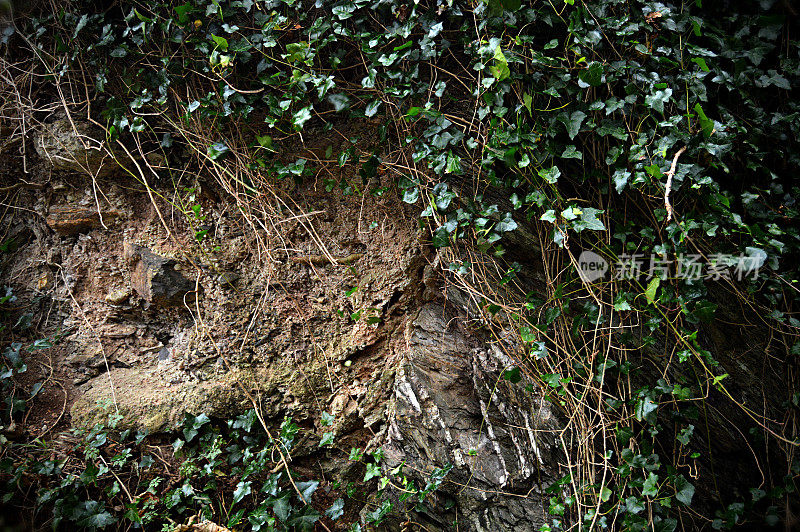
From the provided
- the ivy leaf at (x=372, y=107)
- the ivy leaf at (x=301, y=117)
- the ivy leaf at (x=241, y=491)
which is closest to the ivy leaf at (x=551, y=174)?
the ivy leaf at (x=372, y=107)

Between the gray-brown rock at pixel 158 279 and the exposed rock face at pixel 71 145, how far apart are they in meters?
0.44

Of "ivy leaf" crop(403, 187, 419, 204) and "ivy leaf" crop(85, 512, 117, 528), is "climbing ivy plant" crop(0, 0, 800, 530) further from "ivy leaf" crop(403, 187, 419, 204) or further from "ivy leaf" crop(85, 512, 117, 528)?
"ivy leaf" crop(85, 512, 117, 528)

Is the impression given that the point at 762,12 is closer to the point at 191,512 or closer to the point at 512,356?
the point at 512,356

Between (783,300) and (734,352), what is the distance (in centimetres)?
28

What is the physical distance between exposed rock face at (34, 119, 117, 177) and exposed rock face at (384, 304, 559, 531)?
160 cm

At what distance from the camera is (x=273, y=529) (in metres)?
1.59

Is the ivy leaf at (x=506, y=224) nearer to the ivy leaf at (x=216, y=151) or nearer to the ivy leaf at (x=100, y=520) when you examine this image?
the ivy leaf at (x=216, y=151)

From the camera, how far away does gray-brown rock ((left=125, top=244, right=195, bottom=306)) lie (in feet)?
6.16

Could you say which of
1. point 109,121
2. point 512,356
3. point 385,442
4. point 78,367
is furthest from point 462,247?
point 78,367

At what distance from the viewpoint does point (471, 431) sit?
1704 mm

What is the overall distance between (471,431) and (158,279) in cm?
143

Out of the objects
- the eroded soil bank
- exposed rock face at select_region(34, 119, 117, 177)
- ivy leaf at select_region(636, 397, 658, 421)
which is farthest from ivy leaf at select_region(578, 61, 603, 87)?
exposed rock face at select_region(34, 119, 117, 177)

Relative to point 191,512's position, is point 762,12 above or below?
above

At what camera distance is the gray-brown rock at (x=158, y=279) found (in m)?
1.88
